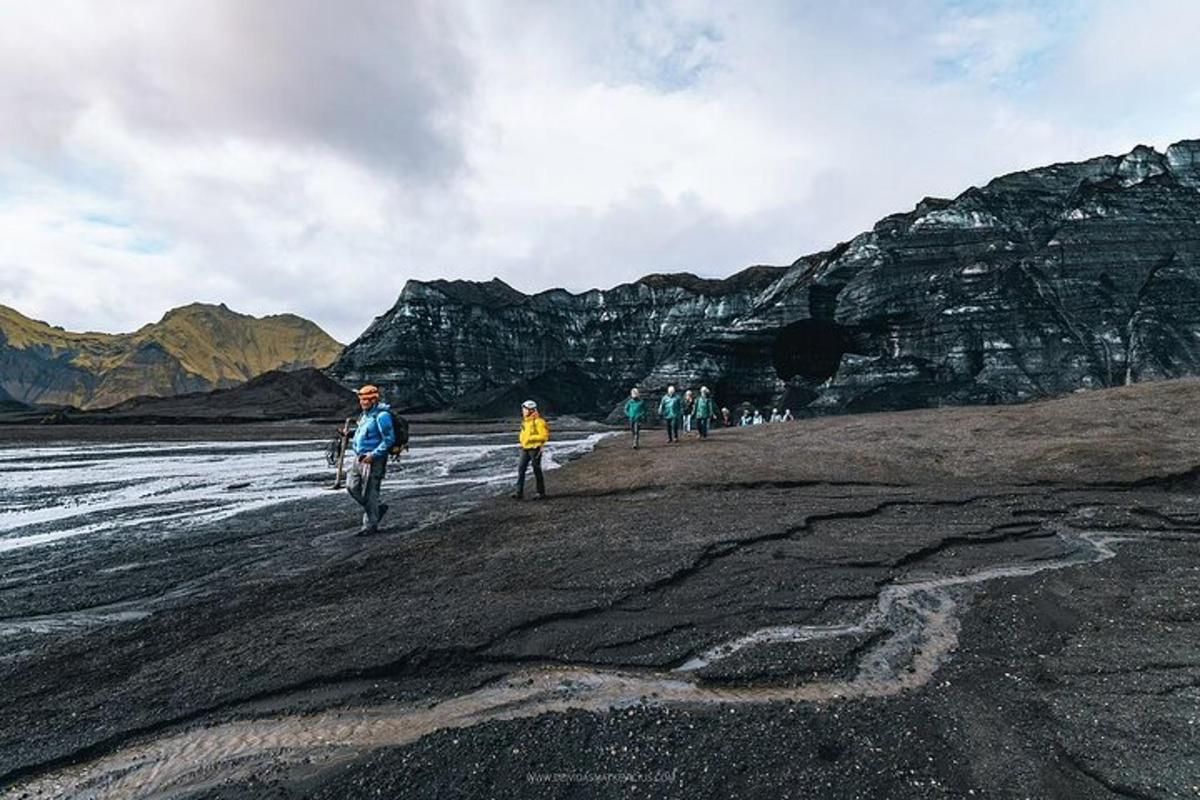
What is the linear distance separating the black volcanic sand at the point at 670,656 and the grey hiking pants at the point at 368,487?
1.77 ft

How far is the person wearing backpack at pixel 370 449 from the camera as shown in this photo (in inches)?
442

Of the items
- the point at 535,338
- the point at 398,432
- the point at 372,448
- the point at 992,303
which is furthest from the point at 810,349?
the point at 372,448

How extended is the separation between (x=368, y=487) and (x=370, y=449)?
2.38 feet

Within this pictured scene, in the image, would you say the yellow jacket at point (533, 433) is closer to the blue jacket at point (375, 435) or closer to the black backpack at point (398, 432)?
the black backpack at point (398, 432)

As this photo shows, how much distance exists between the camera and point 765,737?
4.09 meters

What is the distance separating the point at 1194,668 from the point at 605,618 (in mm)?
4921

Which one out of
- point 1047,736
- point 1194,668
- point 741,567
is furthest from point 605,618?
point 1194,668

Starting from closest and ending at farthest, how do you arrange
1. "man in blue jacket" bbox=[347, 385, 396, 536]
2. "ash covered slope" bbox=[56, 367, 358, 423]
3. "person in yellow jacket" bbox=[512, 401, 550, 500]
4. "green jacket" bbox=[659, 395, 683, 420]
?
"man in blue jacket" bbox=[347, 385, 396, 536], "person in yellow jacket" bbox=[512, 401, 550, 500], "green jacket" bbox=[659, 395, 683, 420], "ash covered slope" bbox=[56, 367, 358, 423]

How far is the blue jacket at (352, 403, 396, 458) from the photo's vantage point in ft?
36.9

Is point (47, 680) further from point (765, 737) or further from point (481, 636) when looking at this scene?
point (765, 737)

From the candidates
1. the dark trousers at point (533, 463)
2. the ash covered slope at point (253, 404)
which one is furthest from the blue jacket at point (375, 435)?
the ash covered slope at point (253, 404)

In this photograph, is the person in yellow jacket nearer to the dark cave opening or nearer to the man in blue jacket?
the man in blue jacket

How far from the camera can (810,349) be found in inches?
3457

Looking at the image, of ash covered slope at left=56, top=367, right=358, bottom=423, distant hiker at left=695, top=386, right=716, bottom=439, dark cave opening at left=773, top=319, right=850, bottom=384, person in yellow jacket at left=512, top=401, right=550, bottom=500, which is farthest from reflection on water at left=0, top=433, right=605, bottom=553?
dark cave opening at left=773, top=319, right=850, bottom=384
